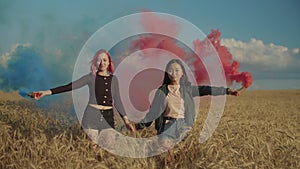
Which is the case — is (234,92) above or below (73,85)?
below

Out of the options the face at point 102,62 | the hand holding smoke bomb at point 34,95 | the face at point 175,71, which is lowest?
the hand holding smoke bomb at point 34,95

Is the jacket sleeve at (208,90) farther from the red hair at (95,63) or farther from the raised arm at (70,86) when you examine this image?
the raised arm at (70,86)

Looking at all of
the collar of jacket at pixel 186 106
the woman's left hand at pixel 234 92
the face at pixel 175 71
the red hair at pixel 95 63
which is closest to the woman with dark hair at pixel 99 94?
the red hair at pixel 95 63

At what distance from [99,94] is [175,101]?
1.12 meters

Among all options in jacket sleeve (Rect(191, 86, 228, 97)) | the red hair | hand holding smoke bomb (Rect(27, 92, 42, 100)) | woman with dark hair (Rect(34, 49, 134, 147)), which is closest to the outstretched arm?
jacket sleeve (Rect(191, 86, 228, 97))

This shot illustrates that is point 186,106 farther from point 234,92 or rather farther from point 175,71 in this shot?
point 234,92

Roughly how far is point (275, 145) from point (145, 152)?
1.74 m

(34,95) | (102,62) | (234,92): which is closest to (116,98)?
(102,62)

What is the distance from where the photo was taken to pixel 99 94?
18.1 ft

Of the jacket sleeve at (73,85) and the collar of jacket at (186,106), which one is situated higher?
the jacket sleeve at (73,85)

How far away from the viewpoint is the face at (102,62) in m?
5.33

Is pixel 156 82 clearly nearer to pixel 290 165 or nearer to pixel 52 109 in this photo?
pixel 52 109

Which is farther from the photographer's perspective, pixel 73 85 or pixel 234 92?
pixel 73 85

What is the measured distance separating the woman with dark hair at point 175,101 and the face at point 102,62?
856 millimetres
